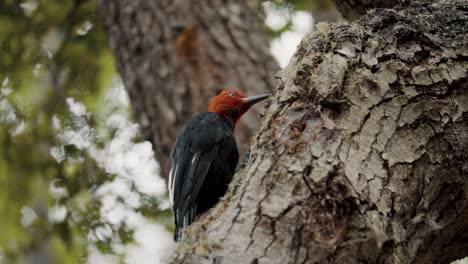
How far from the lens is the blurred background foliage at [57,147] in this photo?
4980 mm

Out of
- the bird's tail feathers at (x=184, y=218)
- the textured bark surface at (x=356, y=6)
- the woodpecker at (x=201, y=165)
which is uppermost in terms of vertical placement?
the textured bark surface at (x=356, y=6)

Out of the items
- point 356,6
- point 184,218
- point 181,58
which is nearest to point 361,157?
point 184,218

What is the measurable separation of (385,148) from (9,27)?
13.3ft

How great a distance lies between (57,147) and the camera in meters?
5.13

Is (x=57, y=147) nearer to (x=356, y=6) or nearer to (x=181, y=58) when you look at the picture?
(x=181, y=58)

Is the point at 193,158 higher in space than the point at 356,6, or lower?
lower

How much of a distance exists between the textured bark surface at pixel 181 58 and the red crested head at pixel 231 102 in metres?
0.16

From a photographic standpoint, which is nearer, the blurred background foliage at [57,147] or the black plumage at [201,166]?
the black plumage at [201,166]

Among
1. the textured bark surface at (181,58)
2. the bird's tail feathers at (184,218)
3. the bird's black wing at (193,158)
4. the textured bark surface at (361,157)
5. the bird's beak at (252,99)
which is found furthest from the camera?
the textured bark surface at (181,58)

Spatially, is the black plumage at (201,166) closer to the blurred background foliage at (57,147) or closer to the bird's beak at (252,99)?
the bird's beak at (252,99)

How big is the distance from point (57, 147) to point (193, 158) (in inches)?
70.2

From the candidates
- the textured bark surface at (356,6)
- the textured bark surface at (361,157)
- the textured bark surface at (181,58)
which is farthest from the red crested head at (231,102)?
the textured bark surface at (361,157)

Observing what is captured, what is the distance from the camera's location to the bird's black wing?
348 centimetres

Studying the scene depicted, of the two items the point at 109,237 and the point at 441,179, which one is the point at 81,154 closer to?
the point at 109,237
